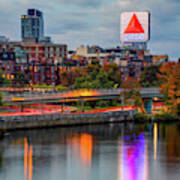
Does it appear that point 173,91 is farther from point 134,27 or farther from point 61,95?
point 134,27

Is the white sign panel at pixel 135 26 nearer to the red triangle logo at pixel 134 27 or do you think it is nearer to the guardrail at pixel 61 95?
the red triangle logo at pixel 134 27

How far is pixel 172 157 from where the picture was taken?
6475 cm

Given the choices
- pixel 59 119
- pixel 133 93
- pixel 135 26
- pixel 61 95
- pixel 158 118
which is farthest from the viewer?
pixel 135 26

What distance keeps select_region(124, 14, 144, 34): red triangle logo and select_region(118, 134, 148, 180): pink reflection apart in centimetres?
7186

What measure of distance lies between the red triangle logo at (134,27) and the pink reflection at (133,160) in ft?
236

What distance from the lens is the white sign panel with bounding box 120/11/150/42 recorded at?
145375 mm

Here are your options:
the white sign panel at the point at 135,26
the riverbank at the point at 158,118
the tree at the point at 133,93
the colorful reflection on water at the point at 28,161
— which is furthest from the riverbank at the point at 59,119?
the white sign panel at the point at 135,26

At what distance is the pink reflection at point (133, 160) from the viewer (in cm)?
5580

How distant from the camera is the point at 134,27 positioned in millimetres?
148625

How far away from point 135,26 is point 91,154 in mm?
86014

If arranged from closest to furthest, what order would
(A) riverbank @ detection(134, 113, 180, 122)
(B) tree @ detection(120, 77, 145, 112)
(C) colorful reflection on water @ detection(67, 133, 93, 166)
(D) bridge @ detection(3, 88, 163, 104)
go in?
(C) colorful reflection on water @ detection(67, 133, 93, 166)
(D) bridge @ detection(3, 88, 163, 104)
(A) riverbank @ detection(134, 113, 180, 122)
(B) tree @ detection(120, 77, 145, 112)

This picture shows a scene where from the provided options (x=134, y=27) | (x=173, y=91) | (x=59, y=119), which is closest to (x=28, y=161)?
(x=59, y=119)

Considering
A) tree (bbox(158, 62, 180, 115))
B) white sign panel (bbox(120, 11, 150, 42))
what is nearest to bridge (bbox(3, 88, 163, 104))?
tree (bbox(158, 62, 180, 115))

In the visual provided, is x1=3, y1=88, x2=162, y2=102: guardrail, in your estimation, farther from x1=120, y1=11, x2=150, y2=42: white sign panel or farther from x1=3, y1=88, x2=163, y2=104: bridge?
x1=120, y1=11, x2=150, y2=42: white sign panel
